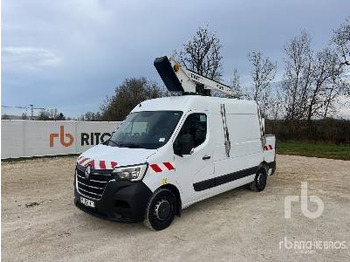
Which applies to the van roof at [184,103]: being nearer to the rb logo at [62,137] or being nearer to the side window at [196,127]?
the side window at [196,127]

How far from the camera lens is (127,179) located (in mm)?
5035

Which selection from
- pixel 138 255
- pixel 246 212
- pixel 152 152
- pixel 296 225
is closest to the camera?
pixel 138 255

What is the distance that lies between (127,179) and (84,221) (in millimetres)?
1584

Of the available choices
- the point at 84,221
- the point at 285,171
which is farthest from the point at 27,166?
the point at 285,171

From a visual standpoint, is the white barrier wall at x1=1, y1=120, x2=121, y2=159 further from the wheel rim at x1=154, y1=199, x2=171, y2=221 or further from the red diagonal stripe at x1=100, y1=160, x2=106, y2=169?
the wheel rim at x1=154, y1=199, x2=171, y2=221

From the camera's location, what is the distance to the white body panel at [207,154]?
539cm

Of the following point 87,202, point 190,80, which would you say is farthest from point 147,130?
point 190,80

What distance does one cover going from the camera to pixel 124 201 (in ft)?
16.5

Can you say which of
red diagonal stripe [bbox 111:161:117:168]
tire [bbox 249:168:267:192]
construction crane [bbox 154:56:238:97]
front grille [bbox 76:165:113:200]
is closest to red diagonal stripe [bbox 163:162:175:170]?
red diagonal stripe [bbox 111:161:117:168]

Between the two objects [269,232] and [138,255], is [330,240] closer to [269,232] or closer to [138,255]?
[269,232]

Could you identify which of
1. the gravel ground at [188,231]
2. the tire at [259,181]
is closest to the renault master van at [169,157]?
the tire at [259,181]

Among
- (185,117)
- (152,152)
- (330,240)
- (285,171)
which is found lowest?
(330,240)

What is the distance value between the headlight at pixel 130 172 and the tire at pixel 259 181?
4.25 metres

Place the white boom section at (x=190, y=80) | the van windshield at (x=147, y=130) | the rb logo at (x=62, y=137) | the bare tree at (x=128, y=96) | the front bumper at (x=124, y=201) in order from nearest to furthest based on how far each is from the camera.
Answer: the front bumper at (x=124, y=201) < the van windshield at (x=147, y=130) < the white boom section at (x=190, y=80) < the rb logo at (x=62, y=137) < the bare tree at (x=128, y=96)
